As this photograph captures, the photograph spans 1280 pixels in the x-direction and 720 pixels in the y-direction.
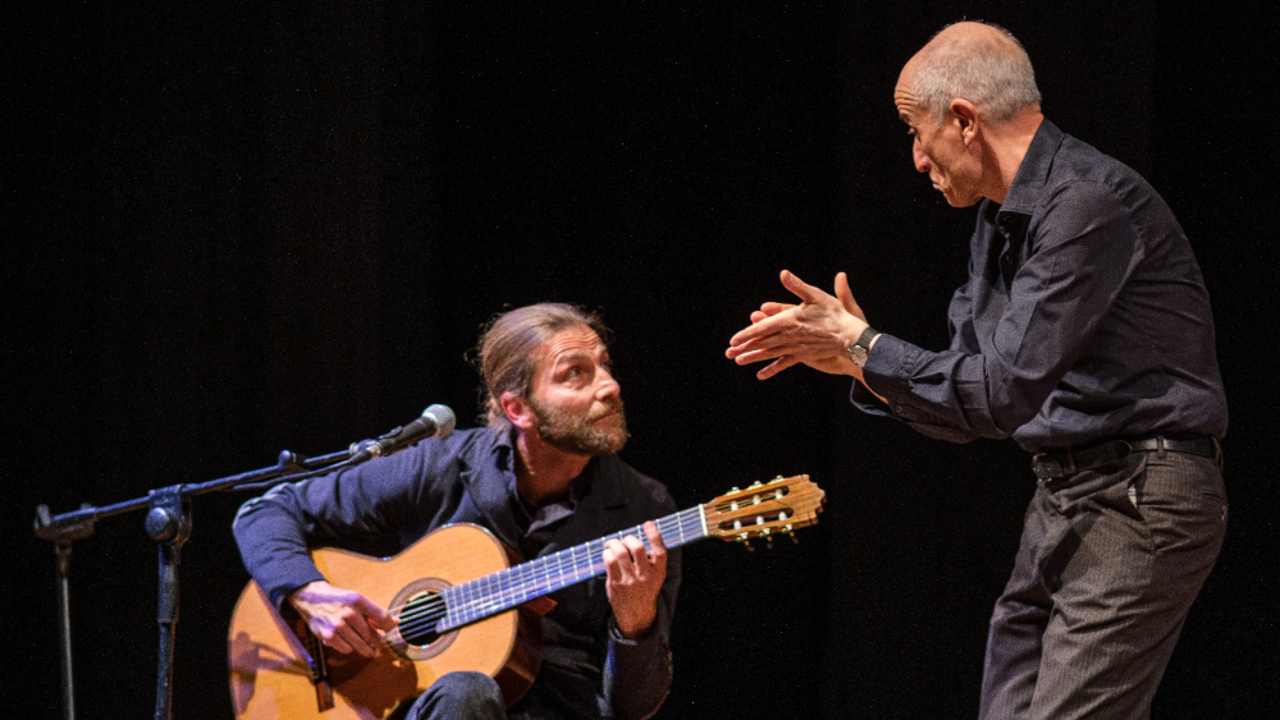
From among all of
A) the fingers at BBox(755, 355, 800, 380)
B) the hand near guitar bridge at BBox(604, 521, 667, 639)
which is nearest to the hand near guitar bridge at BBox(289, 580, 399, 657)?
the hand near guitar bridge at BBox(604, 521, 667, 639)

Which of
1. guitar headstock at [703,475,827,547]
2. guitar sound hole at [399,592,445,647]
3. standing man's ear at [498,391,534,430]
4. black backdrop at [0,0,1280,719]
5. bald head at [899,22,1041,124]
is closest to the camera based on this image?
bald head at [899,22,1041,124]

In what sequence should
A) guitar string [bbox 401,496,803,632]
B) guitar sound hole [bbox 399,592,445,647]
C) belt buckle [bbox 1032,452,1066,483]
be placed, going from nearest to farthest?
belt buckle [bbox 1032,452,1066,483], guitar string [bbox 401,496,803,632], guitar sound hole [bbox 399,592,445,647]

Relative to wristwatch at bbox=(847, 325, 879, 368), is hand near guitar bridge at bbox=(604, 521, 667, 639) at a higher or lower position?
lower

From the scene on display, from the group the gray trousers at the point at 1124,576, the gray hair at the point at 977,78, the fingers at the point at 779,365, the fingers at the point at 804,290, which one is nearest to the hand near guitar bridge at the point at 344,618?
the fingers at the point at 779,365

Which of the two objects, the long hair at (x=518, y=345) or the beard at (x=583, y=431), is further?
the long hair at (x=518, y=345)

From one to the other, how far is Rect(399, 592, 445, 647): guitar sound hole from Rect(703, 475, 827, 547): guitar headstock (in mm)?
743

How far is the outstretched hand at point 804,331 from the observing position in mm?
2189

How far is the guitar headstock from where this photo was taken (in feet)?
8.36

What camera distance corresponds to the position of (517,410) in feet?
10.3

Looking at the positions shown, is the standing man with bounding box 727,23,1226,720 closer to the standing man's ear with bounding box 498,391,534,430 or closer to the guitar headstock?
the guitar headstock

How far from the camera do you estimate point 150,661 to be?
3.57 metres

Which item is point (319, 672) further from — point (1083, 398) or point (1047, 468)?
point (1083, 398)

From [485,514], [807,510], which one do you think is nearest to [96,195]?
[485,514]

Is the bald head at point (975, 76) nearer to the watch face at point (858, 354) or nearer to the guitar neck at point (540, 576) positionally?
the watch face at point (858, 354)
